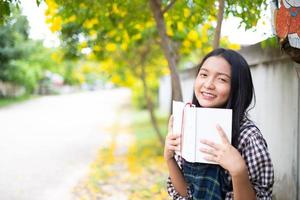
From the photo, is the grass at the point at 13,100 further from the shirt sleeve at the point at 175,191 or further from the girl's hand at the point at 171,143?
the girl's hand at the point at 171,143

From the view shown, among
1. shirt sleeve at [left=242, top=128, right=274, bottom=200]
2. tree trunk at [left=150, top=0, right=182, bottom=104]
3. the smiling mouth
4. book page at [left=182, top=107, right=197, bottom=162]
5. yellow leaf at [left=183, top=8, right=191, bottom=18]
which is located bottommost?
shirt sleeve at [left=242, top=128, right=274, bottom=200]

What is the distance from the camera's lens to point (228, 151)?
167cm

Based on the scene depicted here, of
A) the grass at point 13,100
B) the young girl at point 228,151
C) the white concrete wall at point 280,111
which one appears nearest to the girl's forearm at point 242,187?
the young girl at point 228,151

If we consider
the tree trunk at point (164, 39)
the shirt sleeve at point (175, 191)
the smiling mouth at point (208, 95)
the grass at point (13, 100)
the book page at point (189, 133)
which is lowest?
the grass at point (13, 100)

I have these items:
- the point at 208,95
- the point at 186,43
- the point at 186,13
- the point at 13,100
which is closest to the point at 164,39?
the point at 186,13

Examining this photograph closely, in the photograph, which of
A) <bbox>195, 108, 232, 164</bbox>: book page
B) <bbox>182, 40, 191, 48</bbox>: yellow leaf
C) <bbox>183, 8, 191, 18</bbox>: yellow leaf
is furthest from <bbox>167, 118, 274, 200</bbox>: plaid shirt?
<bbox>182, 40, 191, 48</bbox>: yellow leaf

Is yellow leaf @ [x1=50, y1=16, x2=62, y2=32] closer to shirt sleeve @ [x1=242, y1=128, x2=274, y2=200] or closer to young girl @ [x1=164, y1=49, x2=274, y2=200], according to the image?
young girl @ [x1=164, y1=49, x2=274, y2=200]

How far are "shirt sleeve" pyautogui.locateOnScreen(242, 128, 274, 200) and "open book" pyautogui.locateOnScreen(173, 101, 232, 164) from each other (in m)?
0.12

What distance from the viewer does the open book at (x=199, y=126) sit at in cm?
172

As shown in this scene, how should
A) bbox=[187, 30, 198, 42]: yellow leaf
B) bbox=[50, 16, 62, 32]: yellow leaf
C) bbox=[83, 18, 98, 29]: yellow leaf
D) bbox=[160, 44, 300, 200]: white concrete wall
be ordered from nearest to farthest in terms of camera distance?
bbox=[160, 44, 300, 200]: white concrete wall
bbox=[83, 18, 98, 29]: yellow leaf
bbox=[50, 16, 62, 32]: yellow leaf
bbox=[187, 30, 198, 42]: yellow leaf

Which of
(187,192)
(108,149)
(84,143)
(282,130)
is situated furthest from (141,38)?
(187,192)

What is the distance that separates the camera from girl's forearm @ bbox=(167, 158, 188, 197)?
2.03 meters

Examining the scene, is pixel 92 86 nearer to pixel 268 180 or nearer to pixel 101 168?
pixel 101 168

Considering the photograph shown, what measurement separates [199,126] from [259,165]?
0.32 m
